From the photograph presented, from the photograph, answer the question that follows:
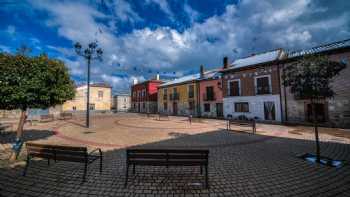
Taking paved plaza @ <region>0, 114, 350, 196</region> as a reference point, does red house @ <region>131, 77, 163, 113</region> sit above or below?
above

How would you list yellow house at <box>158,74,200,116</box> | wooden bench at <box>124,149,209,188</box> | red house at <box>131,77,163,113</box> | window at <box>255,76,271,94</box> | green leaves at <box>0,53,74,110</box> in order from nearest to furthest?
wooden bench at <box>124,149,209,188</box> → green leaves at <box>0,53,74,110</box> → window at <box>255,76,271,94</box> → yellow house at <box>158,74,200,116</box> → red house at <box>131,77,163,113</box>

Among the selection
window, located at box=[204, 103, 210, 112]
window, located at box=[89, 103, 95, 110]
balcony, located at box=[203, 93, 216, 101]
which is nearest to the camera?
balcony, located at box=[203, 93, 216, 101]

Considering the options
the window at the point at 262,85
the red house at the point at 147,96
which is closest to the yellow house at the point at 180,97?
the red house at the point at 147,96

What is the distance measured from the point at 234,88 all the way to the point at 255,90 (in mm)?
2601

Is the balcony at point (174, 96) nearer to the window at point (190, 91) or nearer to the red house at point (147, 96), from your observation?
the window at point (190, 91)

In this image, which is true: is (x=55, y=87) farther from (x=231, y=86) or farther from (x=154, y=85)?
(x=154, y=85)

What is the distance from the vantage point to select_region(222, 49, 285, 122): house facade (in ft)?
53.8

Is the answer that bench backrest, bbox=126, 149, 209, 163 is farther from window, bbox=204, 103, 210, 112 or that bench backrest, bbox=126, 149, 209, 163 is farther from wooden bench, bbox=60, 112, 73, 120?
window, bbox=204, 103, 210, 112

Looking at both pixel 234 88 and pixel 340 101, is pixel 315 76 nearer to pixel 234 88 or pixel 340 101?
pixel 340 101

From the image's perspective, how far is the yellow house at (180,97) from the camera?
2639 cm

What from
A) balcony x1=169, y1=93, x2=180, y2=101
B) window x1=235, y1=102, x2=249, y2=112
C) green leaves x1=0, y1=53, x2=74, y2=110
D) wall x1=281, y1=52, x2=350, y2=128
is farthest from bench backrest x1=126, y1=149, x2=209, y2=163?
balcony x1=169, y1=93, x2=180, y2=101

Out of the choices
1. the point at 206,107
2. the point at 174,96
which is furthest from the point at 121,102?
the point at 206,107

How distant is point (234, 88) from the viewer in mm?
19938

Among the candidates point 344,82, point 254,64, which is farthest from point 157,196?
point 254,64
